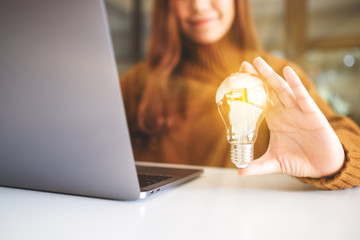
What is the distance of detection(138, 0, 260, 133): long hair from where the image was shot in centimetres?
139

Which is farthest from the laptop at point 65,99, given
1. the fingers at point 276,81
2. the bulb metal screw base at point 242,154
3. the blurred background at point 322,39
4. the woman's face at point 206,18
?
the blurred background at point 322,39

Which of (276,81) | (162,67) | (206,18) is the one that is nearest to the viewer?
(276,81)

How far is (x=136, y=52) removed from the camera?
1881 millimetres

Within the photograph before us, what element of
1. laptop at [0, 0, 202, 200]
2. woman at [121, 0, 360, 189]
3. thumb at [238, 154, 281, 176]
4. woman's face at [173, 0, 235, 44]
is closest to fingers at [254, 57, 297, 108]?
thumb at [238, 154, 281, 176]

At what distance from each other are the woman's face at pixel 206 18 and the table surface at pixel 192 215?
89 cm

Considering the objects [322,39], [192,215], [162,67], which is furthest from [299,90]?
[322,39]

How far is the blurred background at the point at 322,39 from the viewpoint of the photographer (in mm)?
1587

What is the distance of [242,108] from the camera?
0.47 m

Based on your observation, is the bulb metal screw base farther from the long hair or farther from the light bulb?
the long hair

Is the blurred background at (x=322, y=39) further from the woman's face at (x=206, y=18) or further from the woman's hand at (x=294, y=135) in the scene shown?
the woman's hand at (x=294, y=135)

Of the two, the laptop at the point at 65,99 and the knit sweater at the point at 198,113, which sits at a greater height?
the laptop at the point at 65,99

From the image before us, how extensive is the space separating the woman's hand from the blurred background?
1.15 m

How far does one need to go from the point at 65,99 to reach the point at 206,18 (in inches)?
40.4

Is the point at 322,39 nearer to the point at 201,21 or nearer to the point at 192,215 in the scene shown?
the point at 201,21
